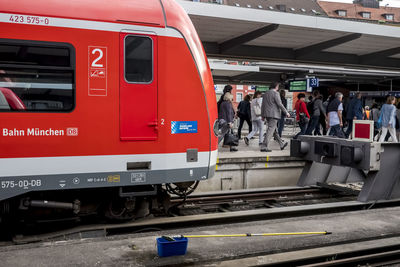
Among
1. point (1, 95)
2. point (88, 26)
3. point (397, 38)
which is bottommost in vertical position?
point (1, 95)

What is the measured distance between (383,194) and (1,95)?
22.1ft

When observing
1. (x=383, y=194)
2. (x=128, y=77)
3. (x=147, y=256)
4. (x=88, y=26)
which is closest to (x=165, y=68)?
(x=128, y=77)

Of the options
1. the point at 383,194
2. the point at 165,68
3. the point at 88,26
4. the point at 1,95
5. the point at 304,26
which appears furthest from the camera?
the point at 304,26

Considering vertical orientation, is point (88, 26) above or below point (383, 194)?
above

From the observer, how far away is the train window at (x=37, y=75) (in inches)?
207

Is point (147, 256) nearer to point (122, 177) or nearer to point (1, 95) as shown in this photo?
point (122, 177)

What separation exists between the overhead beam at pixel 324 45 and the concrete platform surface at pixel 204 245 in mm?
5734

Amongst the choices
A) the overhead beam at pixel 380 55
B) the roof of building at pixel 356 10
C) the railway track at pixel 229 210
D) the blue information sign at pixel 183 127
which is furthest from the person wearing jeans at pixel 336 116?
the roof of building at pixel 356 10

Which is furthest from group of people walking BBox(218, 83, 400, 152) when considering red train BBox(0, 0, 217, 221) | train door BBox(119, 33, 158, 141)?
train door BBox(119, 33, 158, 141)

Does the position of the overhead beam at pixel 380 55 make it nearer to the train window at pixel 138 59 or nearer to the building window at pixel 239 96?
the train window at pixel 138 59

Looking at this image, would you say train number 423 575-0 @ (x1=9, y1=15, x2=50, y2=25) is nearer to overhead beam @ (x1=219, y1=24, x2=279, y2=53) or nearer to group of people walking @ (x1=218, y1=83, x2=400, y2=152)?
overhead beam @ (x1=219, y1=24, x2=279, y2=53)

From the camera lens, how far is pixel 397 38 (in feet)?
37.2

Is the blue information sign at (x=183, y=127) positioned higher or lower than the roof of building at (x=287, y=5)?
lower

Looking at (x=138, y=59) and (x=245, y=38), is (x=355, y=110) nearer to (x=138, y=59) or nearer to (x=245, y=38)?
(x=245, y=38)
